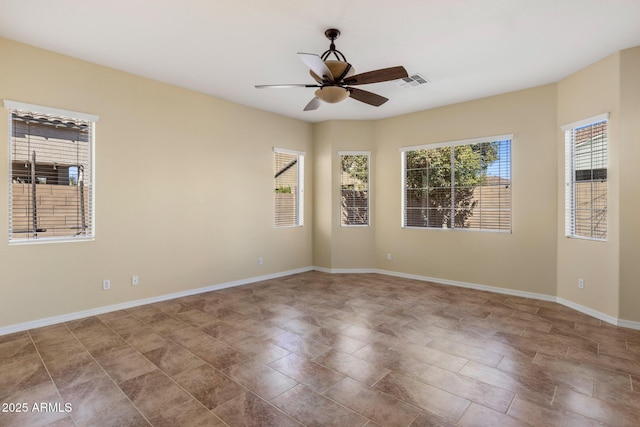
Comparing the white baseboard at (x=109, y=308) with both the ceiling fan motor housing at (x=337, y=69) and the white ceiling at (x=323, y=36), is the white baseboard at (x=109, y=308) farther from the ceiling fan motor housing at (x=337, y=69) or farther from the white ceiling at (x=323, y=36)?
the ceiling fan motor housing at (x=337, y=69)

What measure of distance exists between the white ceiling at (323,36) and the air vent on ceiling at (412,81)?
13cm

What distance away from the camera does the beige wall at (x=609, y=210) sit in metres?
3.66

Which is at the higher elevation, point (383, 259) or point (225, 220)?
point (225, 220)

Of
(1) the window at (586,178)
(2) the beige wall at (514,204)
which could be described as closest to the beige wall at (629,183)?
(1) the window at (586,178)

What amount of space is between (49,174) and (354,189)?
184 inches

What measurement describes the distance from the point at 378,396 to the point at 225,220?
3.74 m

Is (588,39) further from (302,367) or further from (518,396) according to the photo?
(302,367)

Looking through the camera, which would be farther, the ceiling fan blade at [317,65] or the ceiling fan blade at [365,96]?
the ceiling fan blade at [365,96]

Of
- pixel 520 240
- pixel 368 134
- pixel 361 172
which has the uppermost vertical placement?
pixel 368 134

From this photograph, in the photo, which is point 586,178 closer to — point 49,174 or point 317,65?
point 317,65

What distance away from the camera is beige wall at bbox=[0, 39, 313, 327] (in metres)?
3.50

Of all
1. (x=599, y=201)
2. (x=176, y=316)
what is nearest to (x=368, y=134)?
(x=599, y=201)

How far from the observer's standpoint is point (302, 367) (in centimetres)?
269

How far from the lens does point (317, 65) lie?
2777mm
